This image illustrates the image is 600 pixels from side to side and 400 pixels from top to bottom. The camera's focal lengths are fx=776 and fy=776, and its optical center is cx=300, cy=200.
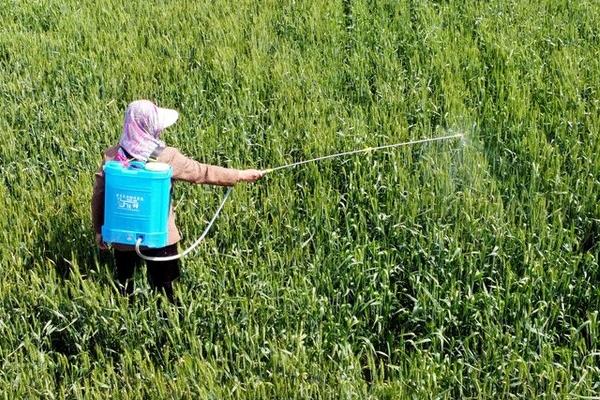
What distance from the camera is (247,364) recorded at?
2840mm

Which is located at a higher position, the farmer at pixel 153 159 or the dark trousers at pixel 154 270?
the farmer at pixel 153 159

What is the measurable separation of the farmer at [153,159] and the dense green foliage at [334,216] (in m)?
0.09

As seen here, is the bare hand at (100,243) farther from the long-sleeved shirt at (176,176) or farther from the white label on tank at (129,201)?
the white label on tank at (129,201)

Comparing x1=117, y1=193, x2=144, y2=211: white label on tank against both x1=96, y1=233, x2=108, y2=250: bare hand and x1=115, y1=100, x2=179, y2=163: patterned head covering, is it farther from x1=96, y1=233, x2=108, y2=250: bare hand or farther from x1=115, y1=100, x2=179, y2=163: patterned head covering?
x1=96, y1=233, x2=108, y2=250: bare hand

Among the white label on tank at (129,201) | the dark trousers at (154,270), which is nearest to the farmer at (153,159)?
the dark trousers at (154,270)

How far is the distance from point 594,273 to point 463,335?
0.63 m

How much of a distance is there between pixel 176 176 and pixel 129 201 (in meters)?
0.23

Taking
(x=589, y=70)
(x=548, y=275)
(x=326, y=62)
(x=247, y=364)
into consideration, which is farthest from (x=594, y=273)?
(x=326, y=62)

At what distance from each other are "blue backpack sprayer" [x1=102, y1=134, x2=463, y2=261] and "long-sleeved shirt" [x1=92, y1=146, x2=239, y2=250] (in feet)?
0.32

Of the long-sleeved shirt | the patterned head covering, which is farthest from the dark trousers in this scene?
the patterned head covering

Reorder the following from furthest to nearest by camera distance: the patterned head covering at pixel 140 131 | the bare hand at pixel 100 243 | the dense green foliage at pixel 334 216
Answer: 1. the bare hand at pixel 100 243
2. the patterned head covering at pixel 140 131
3. the dense green foliage at pixel 334 216

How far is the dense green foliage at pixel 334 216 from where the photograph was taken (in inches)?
110

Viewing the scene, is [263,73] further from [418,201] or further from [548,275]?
[548,275]

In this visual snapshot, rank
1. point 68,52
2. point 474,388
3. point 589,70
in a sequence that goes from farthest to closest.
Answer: point 68,52, point 589,70, point 474,388
